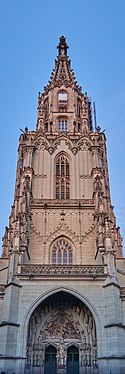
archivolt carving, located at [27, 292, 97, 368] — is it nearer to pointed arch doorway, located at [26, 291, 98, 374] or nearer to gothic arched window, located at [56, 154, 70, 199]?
pointed arch doorway, located at [26, 291, 98, 374]

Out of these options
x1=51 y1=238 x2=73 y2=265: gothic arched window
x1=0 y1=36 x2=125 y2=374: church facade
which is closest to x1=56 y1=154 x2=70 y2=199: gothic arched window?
x1=0 y1=36 x2=125 y2=374: church facade

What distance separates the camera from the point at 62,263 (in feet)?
81.9

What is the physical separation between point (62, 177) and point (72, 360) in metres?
15.2

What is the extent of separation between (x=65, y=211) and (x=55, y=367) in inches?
452

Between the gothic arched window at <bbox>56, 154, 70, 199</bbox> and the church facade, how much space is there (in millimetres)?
90

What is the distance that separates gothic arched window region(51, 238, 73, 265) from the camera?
25172 mm

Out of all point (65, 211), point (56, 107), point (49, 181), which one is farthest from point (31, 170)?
point (56, 107)

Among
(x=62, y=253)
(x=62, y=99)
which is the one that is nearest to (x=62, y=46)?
(x=62, y=99)

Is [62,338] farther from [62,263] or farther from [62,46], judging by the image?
[62,46]

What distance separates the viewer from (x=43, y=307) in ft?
69.1

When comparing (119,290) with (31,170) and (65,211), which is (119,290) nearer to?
(65,211)

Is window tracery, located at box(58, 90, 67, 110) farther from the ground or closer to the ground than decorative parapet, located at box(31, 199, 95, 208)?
farther from the ground

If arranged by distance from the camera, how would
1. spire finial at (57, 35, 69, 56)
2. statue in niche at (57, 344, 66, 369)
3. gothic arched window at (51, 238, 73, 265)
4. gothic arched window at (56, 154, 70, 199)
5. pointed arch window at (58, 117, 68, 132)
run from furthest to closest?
spire finial at (57, 35, 69, 56) → pointed arch window at (58, 117, 68, 132) → gothic arched window at (56, 154, 70, 199) → gothic arched window at (51, 238, 73, 265) → statue in niche at (57, 344, 66, 369)

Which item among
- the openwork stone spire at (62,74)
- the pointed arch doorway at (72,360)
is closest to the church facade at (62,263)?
the pointed arch doorway at (72,360)
